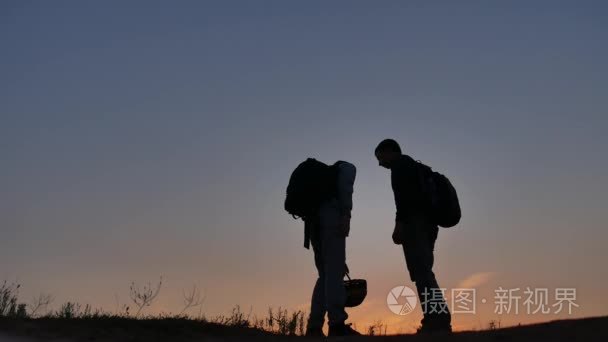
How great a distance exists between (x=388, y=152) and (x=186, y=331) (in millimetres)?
2814

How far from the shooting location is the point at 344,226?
7.12 m

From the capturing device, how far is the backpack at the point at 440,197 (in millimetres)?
7195

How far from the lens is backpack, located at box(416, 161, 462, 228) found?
23.6ft

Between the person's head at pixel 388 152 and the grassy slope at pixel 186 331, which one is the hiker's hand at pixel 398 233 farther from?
the grassy slope at pixel 186 331

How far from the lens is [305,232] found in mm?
7516

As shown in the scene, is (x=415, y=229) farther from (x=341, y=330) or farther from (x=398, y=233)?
(x=341, y=330)

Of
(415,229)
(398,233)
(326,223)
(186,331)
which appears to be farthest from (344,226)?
(186,331)

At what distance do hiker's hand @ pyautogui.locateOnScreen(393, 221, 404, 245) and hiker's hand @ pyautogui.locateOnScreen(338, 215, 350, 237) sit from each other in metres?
0.51

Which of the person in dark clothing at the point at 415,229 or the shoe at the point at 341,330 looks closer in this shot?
the shoe at the point at 341,330

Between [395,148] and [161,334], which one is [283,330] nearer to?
[161,334]

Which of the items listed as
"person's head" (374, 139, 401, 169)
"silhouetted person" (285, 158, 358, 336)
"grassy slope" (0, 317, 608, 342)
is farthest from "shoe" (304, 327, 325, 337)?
"person's head" (374, 139, 401, 169)

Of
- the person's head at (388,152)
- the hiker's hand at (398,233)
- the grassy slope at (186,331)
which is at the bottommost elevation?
the grassy slope at (186,331)

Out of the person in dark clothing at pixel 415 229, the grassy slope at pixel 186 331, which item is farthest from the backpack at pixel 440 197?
the grassy slope at pixel 186 331

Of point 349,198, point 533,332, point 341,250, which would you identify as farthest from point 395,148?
point 533,332
